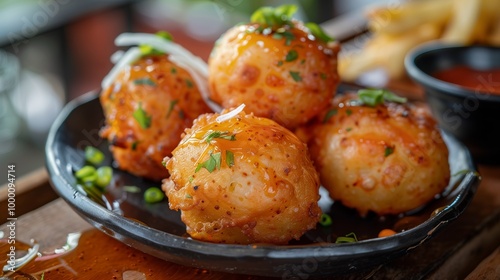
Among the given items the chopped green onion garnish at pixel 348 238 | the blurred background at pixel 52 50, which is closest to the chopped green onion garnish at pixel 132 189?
the chopped green onion garnish at pixel 348 238

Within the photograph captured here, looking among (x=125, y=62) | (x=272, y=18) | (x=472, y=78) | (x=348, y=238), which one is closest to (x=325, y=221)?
(x=348, y=238)

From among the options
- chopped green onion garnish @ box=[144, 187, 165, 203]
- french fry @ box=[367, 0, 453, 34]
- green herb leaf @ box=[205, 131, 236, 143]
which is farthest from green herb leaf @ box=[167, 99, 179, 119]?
french fry @ box=[367, 0, 453, 34]

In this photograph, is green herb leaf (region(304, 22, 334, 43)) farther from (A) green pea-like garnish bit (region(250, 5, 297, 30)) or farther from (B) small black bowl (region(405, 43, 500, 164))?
(B) small black bowl (region(405, 43, 500, 164))

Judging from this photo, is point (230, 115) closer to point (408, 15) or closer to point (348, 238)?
point (348, 238)

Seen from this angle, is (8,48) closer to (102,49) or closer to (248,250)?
(102,49)

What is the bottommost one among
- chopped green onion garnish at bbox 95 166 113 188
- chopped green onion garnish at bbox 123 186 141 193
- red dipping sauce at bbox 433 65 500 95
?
red dipping sauce at bbox 433 65 500 95

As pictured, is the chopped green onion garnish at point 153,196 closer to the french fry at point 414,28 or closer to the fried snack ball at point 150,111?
the fried snack ball at point 150,111

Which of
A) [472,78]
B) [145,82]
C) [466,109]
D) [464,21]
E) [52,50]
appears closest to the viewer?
[145,82]
